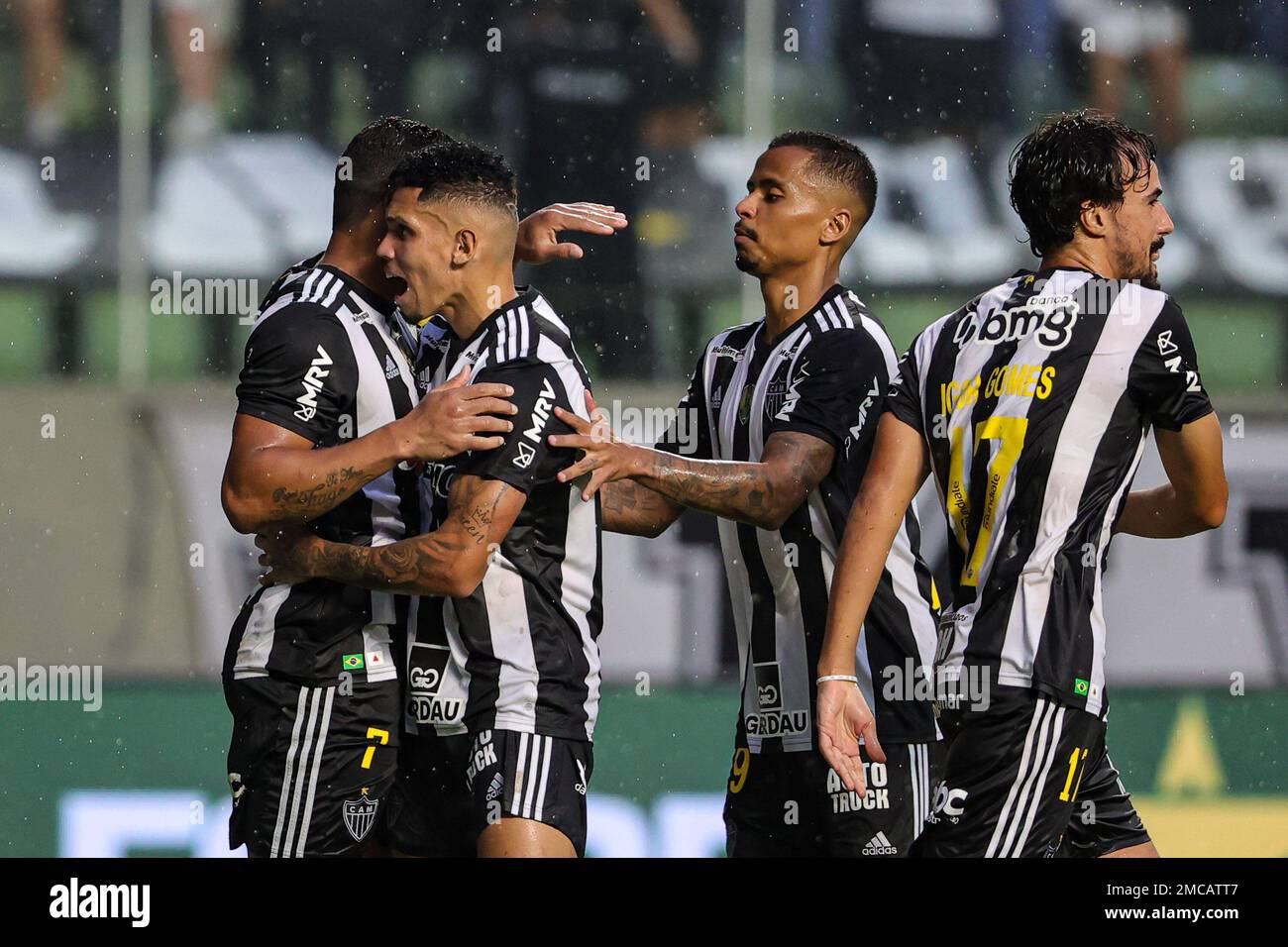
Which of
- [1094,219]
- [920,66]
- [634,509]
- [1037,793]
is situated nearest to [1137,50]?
[920,66]

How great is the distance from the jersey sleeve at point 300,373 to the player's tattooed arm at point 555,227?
594mm

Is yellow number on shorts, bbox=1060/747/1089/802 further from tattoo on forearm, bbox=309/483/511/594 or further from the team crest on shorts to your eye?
the team crest on shorts

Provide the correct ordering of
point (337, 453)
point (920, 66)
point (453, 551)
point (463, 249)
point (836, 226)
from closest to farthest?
point (453, 551) → point (337, 453) → point (463, 249) → point (836, 226) → point (920, 66)

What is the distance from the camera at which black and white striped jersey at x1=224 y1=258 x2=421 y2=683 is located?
141 inches

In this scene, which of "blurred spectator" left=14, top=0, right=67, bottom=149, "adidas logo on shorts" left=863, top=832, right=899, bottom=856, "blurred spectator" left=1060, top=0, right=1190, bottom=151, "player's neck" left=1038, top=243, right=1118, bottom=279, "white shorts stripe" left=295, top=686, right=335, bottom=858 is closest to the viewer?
"player's neck" left=1038, top=243, right=1118, bottom=279

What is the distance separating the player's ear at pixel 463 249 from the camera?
3.52 m

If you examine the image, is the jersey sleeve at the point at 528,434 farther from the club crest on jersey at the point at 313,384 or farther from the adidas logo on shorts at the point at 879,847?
the adidas logo on shorts at the point at 879,847

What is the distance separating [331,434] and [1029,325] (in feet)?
5.02

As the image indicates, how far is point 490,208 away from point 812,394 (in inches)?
33.9

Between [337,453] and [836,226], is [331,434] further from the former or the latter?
[836,226]

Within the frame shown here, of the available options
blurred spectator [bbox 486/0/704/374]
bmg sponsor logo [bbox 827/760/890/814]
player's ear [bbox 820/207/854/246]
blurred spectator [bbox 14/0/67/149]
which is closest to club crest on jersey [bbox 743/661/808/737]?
bmg sponsor logo [bbox 827/760/890/814]

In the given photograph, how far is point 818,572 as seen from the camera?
3.82 m

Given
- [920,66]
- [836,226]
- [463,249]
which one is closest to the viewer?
Answer: [463,249]
